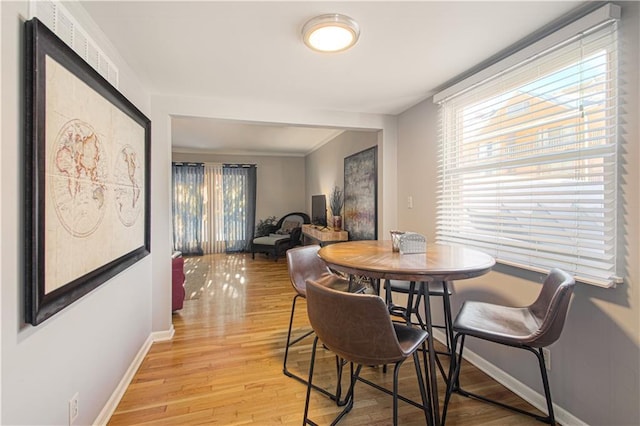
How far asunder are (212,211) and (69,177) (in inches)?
229

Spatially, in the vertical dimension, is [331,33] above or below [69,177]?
above

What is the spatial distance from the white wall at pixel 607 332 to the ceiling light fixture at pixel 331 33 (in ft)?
4.22

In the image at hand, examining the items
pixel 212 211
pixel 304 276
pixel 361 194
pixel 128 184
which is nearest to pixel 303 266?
pixel 304 276

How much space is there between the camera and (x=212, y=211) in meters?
6.91

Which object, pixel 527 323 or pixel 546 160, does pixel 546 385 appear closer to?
pixel 527 323

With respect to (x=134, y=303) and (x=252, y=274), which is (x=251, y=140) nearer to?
(x=252, y=274)

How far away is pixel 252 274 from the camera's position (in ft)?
16.6

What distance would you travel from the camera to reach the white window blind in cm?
145

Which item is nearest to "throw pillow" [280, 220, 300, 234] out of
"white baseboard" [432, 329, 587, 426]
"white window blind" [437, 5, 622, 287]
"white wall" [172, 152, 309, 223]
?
"white wall" [172, 152, 309, 223]

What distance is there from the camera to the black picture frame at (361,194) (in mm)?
3701

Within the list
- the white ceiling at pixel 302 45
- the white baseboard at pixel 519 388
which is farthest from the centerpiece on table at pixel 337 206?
the white baseboard at pixel 519 388

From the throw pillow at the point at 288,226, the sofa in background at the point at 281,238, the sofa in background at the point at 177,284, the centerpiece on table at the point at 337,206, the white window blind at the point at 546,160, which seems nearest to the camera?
the white window blind at the point at 546,160

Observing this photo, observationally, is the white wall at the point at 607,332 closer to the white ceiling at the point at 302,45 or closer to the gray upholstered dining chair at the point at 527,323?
the gray upholstered dining chair at the point at 527,323

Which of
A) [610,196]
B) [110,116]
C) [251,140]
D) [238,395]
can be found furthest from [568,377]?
[251,140]
